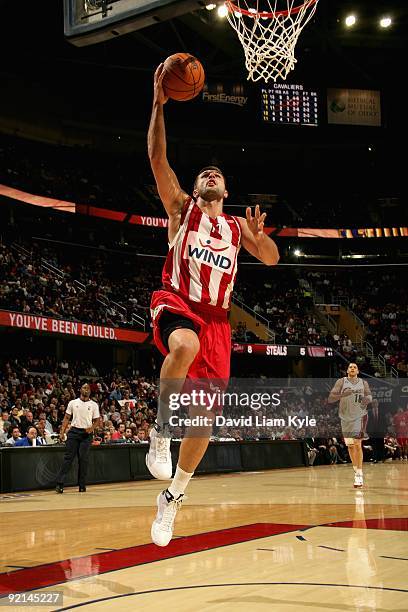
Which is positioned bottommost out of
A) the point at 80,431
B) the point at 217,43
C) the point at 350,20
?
the point at 80,431

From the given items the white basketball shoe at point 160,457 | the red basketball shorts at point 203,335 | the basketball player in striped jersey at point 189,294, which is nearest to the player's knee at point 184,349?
the basketball player in striped jersey at point 189,294

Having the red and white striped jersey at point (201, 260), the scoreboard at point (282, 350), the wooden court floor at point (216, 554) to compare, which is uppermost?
the scoreboard at point (282, 350)

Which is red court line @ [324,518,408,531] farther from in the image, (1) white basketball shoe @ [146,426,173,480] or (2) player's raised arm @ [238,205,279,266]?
(2) player's raised arm @ [238,205,279,266]

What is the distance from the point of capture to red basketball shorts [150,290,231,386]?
4973mm

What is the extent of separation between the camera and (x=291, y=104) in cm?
3195

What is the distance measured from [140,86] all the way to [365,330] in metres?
14.2

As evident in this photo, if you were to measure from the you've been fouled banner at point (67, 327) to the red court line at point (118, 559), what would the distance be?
1452cm

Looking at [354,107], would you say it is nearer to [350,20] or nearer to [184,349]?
[350,20]

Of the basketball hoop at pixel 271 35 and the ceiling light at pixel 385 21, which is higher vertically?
the ceiling light at pixel 385 21

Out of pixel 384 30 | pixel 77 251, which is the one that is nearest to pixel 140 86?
pixel 77 251

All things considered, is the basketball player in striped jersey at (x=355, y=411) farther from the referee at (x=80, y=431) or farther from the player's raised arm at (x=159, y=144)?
the player's raised arm at (x=159, y=144)

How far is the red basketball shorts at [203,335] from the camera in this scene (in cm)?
497

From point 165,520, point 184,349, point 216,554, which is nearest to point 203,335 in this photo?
point 184,349

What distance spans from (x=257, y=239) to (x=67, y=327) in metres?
17.9
